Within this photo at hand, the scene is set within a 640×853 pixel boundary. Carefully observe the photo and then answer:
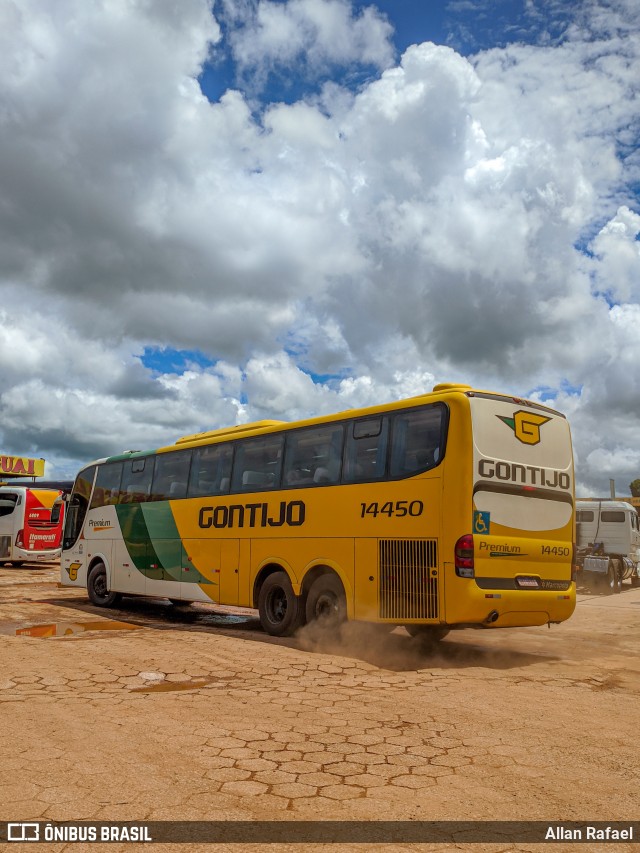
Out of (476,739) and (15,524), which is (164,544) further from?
(15,524)

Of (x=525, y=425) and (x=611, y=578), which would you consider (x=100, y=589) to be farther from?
(x=611, y=578)

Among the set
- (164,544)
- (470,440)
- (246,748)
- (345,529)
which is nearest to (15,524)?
(164,544)

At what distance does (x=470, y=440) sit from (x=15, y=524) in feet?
74.6

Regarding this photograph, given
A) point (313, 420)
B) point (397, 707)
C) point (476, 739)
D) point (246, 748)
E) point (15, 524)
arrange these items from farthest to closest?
point (15, 524)
point (313, 420)
point (397, 707)
point (476, 739)
point (246, 748)

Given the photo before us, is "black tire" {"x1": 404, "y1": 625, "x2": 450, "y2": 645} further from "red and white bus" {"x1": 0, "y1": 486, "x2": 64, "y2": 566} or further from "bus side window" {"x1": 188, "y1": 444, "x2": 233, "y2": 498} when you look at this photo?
"red and white bus" {"x1": 0, "y1": 486, "x2": 64, "y2": 566}

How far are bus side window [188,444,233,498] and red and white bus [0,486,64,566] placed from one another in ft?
50.6

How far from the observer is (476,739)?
215 inches

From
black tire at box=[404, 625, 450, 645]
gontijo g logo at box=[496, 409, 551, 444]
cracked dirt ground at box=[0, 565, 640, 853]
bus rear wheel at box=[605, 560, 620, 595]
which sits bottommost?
cracked dirt ground at box=[0, 565, 640, 853]

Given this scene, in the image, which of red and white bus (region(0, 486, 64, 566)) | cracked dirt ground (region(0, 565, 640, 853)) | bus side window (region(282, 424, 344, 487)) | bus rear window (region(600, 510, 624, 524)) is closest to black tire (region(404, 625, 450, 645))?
cracked dirt ground (region(0, 565, 640, 853))

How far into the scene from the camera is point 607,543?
24.7 metres

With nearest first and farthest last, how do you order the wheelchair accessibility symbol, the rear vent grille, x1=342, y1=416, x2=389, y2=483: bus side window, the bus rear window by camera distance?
the wheelchair accessibility symbol, the rear vent grille, x1=342, y1=416, x2=389, y2=483: bus side window, the bus rear window

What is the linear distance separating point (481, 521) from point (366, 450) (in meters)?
1.92

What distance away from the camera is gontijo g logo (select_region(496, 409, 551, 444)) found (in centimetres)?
934

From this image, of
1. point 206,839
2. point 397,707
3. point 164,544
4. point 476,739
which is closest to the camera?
point 206,839
